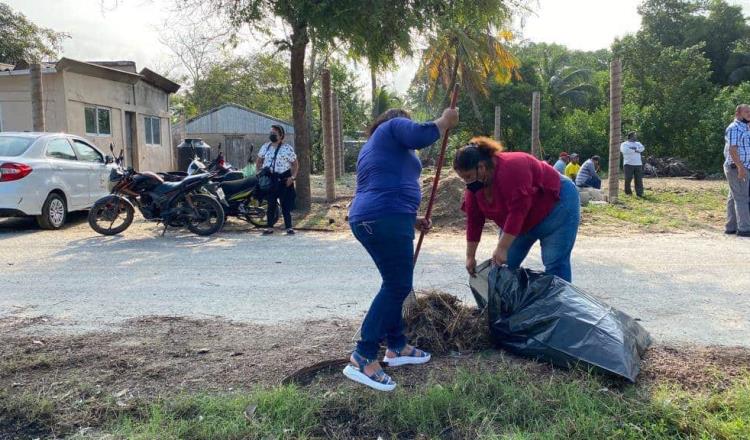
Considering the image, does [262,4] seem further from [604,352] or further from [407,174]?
[604,352]

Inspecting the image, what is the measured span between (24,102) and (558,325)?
17.5 metres

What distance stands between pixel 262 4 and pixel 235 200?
4.23 m

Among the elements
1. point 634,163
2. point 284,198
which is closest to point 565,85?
point 634,163

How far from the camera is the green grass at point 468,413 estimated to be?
3150 mm

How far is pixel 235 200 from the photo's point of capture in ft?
34.4

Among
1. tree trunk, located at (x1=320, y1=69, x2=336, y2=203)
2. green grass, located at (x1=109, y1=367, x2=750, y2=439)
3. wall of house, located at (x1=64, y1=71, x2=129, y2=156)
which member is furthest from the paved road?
wall of house, located at (x1=64, y1=71, x2=129, y2=156)

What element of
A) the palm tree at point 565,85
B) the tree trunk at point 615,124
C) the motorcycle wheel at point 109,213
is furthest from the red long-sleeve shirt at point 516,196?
the palm tree at point 565,85

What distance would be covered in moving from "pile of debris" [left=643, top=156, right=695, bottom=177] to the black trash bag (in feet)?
79.7

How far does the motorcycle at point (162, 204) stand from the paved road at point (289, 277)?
0.28m

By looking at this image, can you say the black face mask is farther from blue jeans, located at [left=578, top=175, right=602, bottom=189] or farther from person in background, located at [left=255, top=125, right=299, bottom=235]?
blue jeans, located at [left=578, top=175, right=602, bottom=189]

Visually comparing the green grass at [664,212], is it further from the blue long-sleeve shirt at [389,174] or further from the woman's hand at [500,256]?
the blue long-sleeve shirt at [389,174]

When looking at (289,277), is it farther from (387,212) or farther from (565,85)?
(565,85)

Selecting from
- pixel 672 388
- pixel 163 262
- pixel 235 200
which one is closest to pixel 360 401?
pixel 672 388

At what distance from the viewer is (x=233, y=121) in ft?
113
